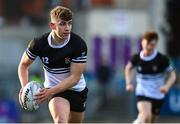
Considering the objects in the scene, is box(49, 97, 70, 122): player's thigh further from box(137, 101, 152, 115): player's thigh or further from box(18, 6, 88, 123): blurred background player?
box(137, 101, 152, 115): player's thigh

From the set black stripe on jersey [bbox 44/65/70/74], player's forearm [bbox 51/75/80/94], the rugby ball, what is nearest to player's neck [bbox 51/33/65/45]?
black stripe on jersey [bbox 44/65/70/74]

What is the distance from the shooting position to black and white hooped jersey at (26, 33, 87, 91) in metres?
10.5

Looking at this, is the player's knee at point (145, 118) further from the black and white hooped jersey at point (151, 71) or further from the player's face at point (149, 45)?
the player's face at point (149, 45)

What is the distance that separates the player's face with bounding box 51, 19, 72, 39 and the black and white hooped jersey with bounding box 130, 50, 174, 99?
165 inches

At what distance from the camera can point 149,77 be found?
14492 mm

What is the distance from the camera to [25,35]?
99.3 ft

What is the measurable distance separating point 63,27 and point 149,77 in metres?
4.56

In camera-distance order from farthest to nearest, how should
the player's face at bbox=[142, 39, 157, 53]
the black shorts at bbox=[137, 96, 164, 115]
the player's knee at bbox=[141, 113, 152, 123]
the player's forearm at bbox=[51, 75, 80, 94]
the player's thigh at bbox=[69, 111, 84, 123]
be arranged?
the black shorts at bbox=[137, 96, 164, 115] → the player's knee at bbox=[141, 113, 152, 123] → the player's face at bbox=[142, 39, 157, 53] → the player's thigh at bbox=[69, 111, 84, 123] → the player's forearm at bbox=[51, 75, 80, 94]

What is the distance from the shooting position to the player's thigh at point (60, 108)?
10.5 m

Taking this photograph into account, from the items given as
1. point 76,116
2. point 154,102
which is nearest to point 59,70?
point 76,116

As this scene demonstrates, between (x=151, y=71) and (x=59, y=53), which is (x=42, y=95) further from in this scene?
(x=151, y=71)

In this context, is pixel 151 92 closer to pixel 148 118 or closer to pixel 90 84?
pixel 148 118

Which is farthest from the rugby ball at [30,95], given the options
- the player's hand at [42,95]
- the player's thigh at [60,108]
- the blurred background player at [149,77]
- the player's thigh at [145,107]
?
the player's thigh at [145,107]

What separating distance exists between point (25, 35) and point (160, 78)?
16.3 m
